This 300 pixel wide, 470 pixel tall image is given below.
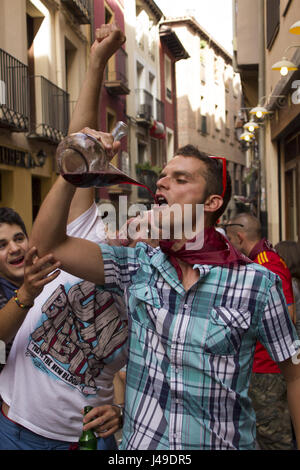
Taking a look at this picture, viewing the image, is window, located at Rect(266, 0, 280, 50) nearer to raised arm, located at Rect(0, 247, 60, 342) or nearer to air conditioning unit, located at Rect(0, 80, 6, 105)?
air conditioning unit, located at Rect(0, 80, 6, 105)

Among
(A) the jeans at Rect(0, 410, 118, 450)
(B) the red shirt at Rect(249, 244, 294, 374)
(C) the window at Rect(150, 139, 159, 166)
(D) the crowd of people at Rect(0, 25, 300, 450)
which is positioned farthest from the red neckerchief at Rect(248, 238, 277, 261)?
(C) the window at Rect(150, 139, 159, 166)

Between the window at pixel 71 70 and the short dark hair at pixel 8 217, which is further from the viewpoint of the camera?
the window at pixel 71 70

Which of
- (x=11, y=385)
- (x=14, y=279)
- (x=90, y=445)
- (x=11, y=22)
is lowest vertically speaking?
(x=90, y=445)

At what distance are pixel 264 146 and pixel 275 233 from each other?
212cm

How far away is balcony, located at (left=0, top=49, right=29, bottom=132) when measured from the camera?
8516 millimetres

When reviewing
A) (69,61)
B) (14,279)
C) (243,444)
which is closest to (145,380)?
(243,444)

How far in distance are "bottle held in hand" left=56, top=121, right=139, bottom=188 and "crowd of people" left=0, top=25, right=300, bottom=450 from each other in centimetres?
4

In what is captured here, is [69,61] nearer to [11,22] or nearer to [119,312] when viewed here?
[11,22]

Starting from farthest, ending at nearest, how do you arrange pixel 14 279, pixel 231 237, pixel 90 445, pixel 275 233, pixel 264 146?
pixel 264 146 < pixel 275 233 < pixel 231 237 < pixel 14 279 < pixel 90 445

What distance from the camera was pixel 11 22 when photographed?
908 cm

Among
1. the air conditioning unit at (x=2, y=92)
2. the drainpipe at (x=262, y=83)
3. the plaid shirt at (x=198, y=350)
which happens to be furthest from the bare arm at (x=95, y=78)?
the drainpipe at (x=262, y=83)

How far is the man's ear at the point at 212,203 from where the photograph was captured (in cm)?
180

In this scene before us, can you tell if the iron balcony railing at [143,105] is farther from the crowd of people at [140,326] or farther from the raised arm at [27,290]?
the raised arm at [27,290]

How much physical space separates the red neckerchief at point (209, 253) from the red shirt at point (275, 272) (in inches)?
67.1
